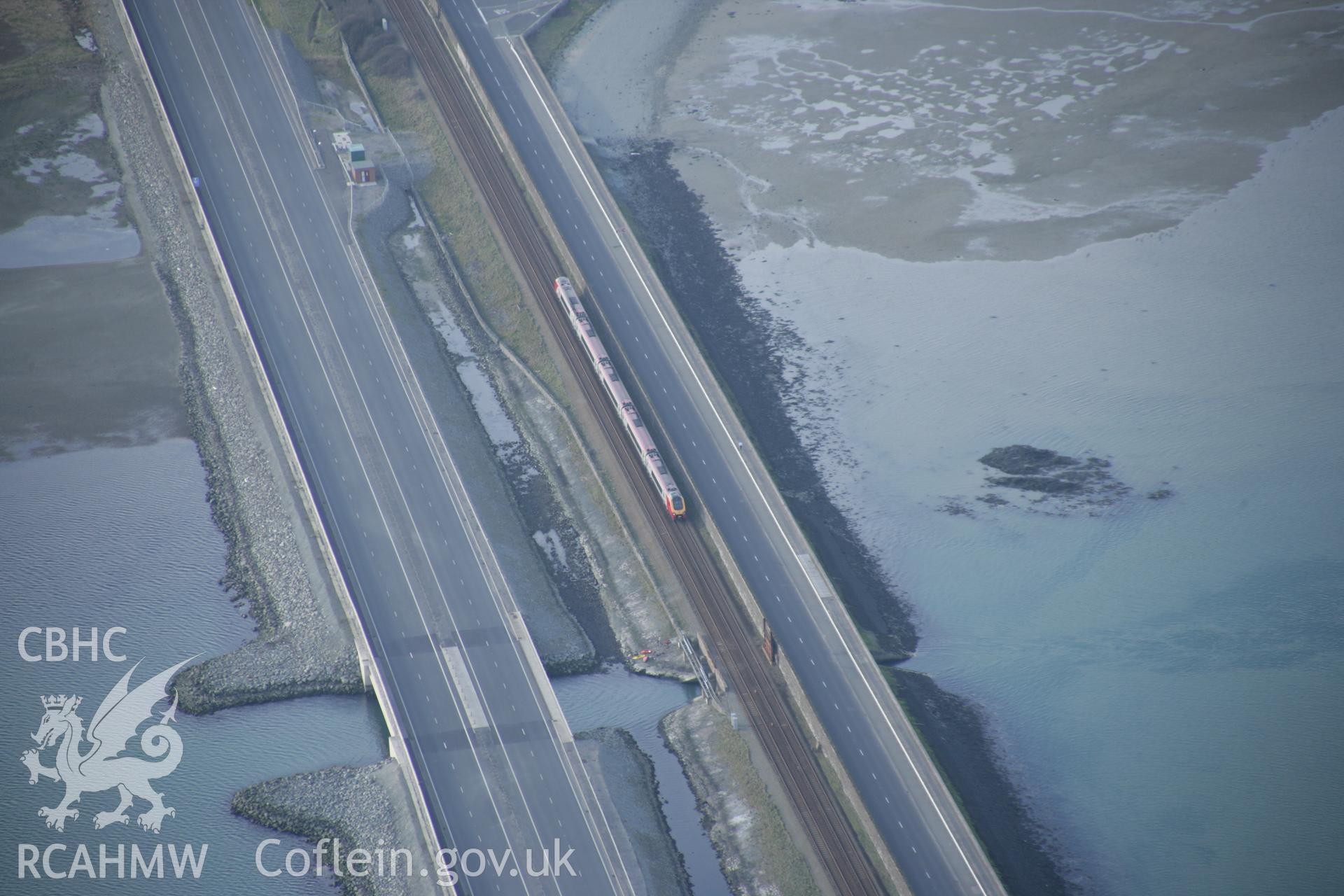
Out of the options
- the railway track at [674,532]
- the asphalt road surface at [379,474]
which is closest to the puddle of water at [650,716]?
the asphalt road surface at [379,474]

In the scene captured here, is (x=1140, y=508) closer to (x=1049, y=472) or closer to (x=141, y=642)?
(x=1049, y=472)

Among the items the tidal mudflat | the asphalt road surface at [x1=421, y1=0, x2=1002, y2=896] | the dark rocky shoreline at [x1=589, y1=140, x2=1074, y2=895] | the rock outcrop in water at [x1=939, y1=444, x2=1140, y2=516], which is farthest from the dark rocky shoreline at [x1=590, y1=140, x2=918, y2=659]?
the rock outcrop in water at [x1=939, y1=444, x2=1140, y2=516]

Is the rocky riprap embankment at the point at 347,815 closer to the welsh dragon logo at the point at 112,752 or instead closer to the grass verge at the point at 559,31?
the welsh dragon logo at the point at 112,752

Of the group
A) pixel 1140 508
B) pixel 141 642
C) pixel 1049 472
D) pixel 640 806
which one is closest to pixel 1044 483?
pixel 1049 472

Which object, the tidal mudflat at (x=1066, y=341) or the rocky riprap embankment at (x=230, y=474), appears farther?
the rocky riprap embankment at (x=230, y=474)

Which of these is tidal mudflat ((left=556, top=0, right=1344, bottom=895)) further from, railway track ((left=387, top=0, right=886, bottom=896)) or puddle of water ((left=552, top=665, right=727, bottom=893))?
puddle of water ((left=552, top=665, right=727, bottom=893))

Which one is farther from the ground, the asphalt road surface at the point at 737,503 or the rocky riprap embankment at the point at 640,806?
the asphalt road surface at the point at 737,503

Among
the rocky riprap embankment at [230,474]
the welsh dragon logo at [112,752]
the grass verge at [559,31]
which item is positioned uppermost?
the grass verge at [559,31]
